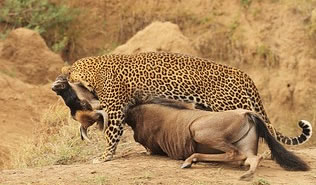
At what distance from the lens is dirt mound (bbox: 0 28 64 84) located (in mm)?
22703

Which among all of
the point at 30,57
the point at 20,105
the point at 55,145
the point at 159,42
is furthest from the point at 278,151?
the point at 30,57

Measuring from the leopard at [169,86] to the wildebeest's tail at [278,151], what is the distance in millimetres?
1140

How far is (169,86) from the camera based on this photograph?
13977 mm

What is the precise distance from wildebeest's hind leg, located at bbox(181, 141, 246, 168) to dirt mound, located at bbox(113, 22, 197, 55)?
8.26 meters

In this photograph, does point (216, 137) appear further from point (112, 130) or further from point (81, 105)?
point (81, 105)

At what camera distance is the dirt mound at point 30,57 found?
22703mm

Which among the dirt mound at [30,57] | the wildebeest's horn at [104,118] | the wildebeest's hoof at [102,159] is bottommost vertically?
the dirt mound at [30,57]

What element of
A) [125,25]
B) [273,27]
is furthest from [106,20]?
[273,27]

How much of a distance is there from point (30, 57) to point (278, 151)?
38.0 feet

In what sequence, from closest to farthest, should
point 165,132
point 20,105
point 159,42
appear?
point 165,132, point 159,42, point 20,105

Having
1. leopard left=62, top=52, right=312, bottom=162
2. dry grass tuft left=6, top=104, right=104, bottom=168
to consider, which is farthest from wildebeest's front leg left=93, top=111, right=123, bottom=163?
dry grass tuft left=6, top=104, right=104, bottom=168

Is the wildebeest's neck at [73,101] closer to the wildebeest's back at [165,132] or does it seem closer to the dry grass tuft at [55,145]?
the wildebeest's back at [165,132]

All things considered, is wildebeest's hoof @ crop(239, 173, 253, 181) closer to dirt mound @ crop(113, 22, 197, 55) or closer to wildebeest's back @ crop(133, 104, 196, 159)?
wildebeest's back @ crop(133, 104, 196, 159)

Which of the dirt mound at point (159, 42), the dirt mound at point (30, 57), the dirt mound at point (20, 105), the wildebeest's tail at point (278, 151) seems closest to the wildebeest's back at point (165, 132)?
the wildebeest's tail at point (278, 151)
